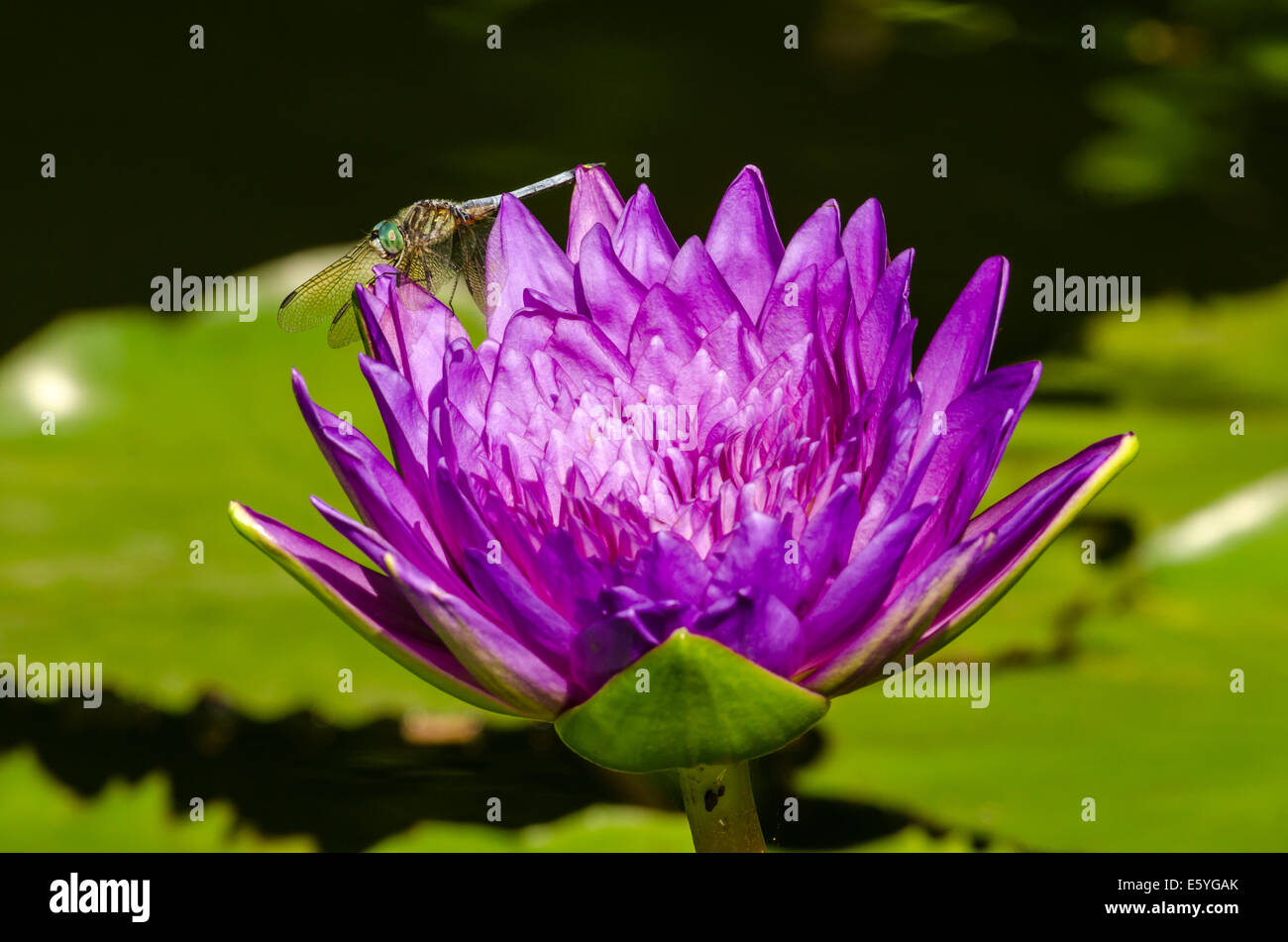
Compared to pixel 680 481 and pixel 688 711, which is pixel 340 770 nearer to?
pixel 680 481

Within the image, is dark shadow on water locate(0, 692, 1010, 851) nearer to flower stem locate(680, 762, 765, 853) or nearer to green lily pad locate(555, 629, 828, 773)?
flower stem locate(680, 762, 765, 853)

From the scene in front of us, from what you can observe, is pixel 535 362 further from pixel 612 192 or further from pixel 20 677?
pixel 20 677

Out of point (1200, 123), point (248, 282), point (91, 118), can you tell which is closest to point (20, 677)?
point (248, 282)

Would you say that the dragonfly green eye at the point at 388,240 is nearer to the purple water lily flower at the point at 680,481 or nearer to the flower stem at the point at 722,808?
the purple water lily flower at the point at 680,481

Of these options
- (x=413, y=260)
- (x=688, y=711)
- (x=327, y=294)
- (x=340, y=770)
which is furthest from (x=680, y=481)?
(x=340, y=770)

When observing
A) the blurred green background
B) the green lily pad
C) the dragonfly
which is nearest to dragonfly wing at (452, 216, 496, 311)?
the dragonfly

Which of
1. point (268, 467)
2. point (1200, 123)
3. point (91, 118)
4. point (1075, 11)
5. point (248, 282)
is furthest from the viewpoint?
point (1075, 11)

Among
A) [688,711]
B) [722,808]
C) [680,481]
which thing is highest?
[680,481]
